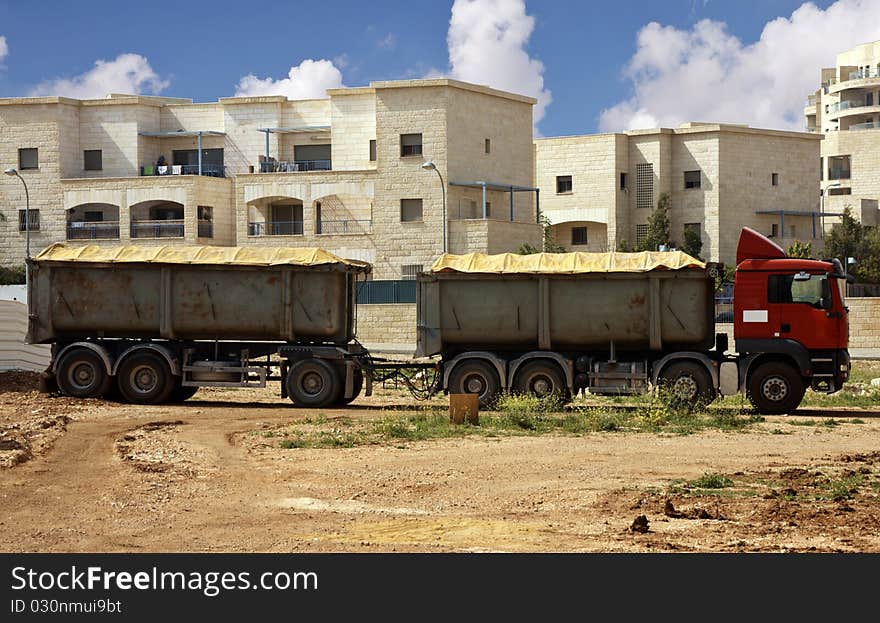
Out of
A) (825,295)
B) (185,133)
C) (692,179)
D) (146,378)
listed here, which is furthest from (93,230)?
(825,295)

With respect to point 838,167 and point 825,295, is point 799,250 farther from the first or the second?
point 825,295

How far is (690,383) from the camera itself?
24.8 m

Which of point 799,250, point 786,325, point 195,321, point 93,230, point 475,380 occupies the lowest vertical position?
point 475,380

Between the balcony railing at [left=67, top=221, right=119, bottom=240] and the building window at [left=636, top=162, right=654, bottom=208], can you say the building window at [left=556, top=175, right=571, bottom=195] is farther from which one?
the balcony railing at [left=67, top=221, right=119, bottom=240]

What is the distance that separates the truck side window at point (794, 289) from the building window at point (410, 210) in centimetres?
4176

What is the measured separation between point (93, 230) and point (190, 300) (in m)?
46.4

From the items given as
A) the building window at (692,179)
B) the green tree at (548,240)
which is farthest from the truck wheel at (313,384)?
the building window at (692,179)

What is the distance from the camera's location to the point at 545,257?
25.9 metres

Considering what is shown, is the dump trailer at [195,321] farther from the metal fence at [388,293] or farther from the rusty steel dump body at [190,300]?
the metal fence at [388,293]

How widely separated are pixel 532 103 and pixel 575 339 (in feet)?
153

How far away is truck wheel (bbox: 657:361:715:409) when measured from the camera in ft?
80.9

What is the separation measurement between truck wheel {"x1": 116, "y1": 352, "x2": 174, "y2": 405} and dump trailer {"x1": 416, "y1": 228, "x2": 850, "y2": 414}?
18.1 feet

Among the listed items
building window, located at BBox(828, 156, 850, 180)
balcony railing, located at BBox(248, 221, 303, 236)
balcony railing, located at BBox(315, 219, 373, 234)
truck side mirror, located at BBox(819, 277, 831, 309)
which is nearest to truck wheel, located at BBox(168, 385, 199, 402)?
truck side mirror, located at BBox(819, 277, 831, 309)
